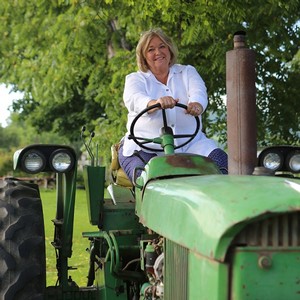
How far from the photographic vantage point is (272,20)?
10.1m

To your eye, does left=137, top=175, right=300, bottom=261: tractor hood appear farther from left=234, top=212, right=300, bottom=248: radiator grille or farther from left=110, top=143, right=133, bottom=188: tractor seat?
left=110, top=143, right=133, bottom=188: tractor seat

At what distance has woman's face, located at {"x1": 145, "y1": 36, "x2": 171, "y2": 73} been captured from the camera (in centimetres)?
502

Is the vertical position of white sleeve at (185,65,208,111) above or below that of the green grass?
above

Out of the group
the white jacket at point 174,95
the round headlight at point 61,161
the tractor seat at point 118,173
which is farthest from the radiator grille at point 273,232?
the tractor seat at point 118,173

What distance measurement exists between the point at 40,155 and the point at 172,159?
127cm

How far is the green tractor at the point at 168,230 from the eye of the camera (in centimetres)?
272

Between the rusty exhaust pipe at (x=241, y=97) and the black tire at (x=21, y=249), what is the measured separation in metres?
1.33

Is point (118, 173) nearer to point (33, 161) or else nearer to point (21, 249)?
point (33, 161)

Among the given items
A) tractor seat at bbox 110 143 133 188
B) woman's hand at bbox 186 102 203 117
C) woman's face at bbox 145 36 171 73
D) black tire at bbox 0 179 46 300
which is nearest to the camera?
black tire at bbox 0 179 46 300

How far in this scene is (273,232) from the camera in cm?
273

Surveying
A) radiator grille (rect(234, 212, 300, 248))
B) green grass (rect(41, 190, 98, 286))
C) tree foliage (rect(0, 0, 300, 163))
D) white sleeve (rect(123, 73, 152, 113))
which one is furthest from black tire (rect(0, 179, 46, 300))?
tree foliage (rect(0, 0, 300, 163))

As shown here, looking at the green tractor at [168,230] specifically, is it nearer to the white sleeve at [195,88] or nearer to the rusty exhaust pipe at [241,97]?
the rusty exhaust pipe at [241,97]

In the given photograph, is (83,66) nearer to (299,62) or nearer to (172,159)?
(299,62)

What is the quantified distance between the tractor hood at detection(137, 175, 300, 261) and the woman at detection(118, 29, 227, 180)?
1.25 metres
